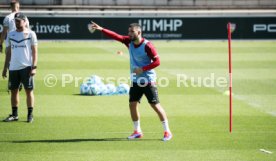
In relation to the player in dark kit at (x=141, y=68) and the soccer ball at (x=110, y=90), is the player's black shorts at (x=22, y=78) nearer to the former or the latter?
the player in dark kit at (x=141, y=68)

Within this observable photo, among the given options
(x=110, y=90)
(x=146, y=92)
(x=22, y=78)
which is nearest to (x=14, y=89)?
(x=22, y=78)

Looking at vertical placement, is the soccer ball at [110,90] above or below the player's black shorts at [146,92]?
below

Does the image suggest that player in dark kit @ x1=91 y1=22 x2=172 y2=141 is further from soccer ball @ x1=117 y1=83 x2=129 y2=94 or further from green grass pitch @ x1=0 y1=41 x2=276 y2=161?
soccer ball @ x1=117 y1=83 x2=129 y2=94

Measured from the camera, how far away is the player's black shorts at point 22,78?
14.3 m

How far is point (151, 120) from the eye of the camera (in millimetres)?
15086

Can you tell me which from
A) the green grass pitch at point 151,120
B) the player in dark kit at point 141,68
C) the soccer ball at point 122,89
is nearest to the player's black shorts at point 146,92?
the player in dark kit at point 141,68

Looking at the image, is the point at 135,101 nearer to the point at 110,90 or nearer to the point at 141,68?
the point at 141,68

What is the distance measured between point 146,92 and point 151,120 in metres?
2.45

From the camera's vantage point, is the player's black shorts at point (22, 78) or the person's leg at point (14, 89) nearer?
the player's black shorts at point (22, 78)

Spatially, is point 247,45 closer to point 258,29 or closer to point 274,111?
point 258,29

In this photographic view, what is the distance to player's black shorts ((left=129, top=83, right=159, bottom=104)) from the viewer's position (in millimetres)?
12664

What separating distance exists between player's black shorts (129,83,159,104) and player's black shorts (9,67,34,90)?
2.60 meters

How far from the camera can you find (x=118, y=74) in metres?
23.3

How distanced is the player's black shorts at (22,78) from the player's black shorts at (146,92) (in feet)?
8.52
